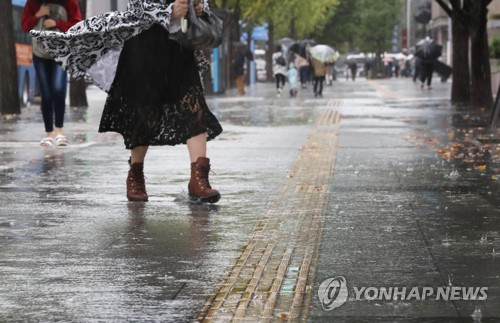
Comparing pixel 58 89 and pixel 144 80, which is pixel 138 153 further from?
pixel 58 89

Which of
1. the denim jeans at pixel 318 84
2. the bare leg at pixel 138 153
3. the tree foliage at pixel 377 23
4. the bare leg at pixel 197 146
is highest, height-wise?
the bare leg at pixel 197 146

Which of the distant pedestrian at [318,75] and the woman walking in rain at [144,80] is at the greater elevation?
the woman walking in rain at [144,80]

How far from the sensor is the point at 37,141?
47.9 feet

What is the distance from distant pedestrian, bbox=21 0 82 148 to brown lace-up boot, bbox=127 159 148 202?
3995mm

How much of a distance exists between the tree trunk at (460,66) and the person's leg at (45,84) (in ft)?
51.9

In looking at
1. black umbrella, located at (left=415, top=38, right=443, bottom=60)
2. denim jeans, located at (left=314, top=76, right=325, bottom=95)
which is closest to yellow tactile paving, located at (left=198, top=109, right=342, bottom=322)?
denim jeans, located at (left=314, top=76, right=325, bottom=95)

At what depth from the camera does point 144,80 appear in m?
8.52

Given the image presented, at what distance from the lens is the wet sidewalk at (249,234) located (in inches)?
197

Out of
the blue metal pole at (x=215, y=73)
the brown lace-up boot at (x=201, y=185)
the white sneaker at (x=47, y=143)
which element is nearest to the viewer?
the brown lace-up boot at (x=201, y=185)

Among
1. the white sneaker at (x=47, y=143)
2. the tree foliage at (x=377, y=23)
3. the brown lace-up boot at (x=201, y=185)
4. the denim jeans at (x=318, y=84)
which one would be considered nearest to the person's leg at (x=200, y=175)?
the brown lace-up boot at (x=201, y=185)

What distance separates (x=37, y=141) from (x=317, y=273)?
932cm

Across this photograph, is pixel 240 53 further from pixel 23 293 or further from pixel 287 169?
pixel 23 293

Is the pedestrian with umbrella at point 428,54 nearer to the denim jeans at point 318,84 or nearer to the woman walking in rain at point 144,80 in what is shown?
the denim jeans at point 318,84

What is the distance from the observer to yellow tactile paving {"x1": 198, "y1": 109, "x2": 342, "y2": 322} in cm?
492
